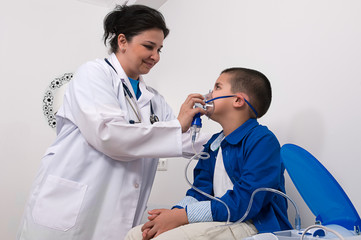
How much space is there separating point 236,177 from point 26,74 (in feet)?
8.23

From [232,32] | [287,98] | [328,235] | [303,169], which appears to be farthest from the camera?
[232,32]

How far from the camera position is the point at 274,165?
46.2 inches

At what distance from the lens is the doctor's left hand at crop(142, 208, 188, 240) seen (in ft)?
3.77

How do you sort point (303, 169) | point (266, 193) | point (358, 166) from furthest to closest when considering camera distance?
point (358, 166)
point (266, 193)
point (303, 169)

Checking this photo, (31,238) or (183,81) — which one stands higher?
(183,81)

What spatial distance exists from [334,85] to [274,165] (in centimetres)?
47

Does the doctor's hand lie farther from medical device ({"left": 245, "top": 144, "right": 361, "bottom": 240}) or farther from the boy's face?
medical device ({"left": 245, "top": 144, "right": 361, "bottom": 240})

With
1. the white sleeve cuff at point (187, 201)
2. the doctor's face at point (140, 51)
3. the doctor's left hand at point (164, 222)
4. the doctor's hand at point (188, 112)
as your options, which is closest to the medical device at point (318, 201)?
the doctor's left hand at point (164, 222)

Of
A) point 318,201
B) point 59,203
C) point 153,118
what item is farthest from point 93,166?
point 318,201

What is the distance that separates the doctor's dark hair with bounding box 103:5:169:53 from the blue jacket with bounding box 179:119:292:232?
0.71m

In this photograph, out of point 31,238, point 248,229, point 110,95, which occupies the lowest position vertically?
point 31,238

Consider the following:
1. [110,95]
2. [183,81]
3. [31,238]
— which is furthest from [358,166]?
[183,81]

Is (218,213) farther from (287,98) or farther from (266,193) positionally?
(287,98)

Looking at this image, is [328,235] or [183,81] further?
[183,81]
